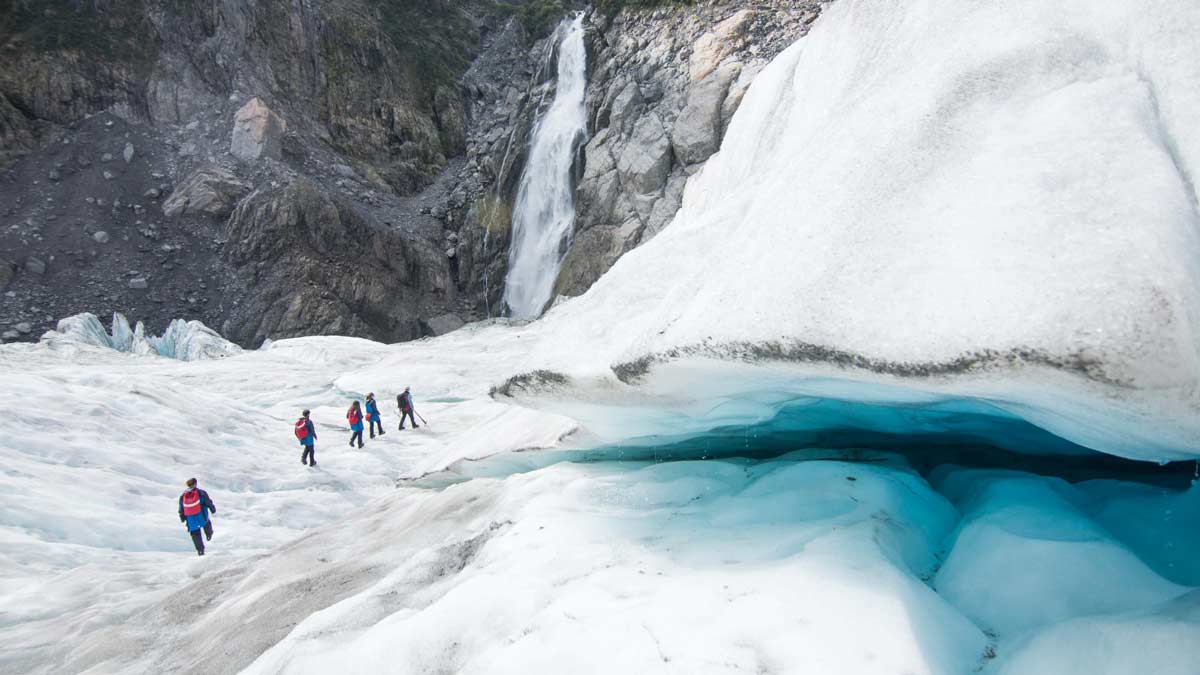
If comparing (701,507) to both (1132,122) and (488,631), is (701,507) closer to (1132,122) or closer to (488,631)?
(488,631)

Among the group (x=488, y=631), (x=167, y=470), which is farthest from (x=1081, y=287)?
(x=167, y=470)

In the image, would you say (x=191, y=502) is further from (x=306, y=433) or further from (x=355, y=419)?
(x=355, y=419)

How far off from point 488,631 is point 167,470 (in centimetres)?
1009

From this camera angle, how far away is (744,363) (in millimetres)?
3391

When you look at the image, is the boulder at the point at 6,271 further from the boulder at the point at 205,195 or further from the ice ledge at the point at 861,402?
the ice ledge at the point at 861,402

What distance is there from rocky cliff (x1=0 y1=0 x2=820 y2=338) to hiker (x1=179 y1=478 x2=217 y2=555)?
75.4 feet

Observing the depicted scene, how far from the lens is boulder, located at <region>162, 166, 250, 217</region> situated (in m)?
33.3

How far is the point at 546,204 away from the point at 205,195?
18.5 m

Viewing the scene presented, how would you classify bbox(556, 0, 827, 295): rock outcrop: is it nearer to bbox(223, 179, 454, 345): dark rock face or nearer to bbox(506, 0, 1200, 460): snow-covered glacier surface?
bbox(223, 179, 454, 345): dark rock face

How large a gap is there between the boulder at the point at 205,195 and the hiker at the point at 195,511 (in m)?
30.8

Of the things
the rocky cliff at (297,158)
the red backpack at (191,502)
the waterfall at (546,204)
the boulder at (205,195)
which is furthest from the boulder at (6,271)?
the red backpack at (191,502)

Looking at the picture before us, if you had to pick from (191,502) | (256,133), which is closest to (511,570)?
(191,502)

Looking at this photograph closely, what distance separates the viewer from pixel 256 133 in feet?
116

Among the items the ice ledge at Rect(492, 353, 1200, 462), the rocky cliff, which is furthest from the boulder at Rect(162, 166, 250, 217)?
the ice ledge at Rect(492, 353, 1200, 462)
